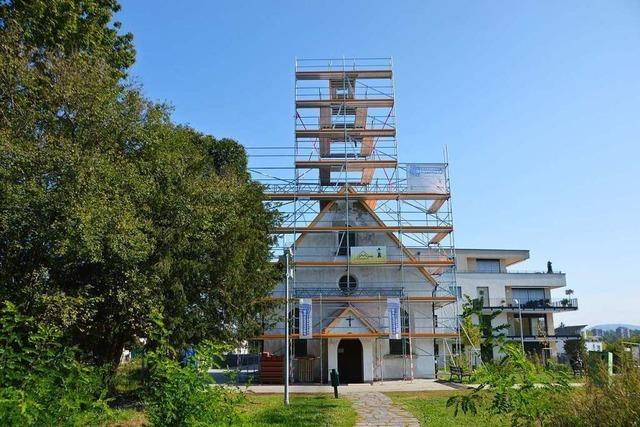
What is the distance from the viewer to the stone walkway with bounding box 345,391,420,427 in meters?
14.9

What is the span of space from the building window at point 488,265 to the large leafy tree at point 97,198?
146 ft

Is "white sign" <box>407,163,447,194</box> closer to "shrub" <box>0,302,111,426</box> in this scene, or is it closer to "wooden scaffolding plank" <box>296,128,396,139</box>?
"wooden scaffolding plank" <box>296,128,396,139</box>

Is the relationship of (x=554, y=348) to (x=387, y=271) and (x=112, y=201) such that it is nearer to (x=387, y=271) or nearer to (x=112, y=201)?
(x=387, y=271)

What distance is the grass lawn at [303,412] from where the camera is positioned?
574 inches

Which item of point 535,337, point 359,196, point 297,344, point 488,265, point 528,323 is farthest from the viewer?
point 488,265

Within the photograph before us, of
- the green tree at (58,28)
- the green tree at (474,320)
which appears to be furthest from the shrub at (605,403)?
the green tree at (474,320)

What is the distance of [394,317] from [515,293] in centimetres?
3003

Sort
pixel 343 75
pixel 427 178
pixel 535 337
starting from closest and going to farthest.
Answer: pixel 427 178 < pixel 343 75 < pixel 535 337

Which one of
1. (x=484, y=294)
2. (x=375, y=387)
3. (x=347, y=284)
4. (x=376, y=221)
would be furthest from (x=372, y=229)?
(x=484, y=294)

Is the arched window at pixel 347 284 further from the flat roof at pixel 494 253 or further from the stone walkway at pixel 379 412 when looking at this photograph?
the flat roof at pixel 494 253

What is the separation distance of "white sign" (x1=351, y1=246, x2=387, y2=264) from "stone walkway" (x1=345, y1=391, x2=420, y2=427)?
1155 cm

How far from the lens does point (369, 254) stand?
1350 inches

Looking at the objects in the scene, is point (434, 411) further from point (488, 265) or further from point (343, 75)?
point (488, 265)

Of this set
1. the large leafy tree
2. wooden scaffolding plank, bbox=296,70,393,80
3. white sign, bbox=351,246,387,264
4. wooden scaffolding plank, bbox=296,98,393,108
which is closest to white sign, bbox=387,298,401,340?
white sign, bbox=351,246,387,264
